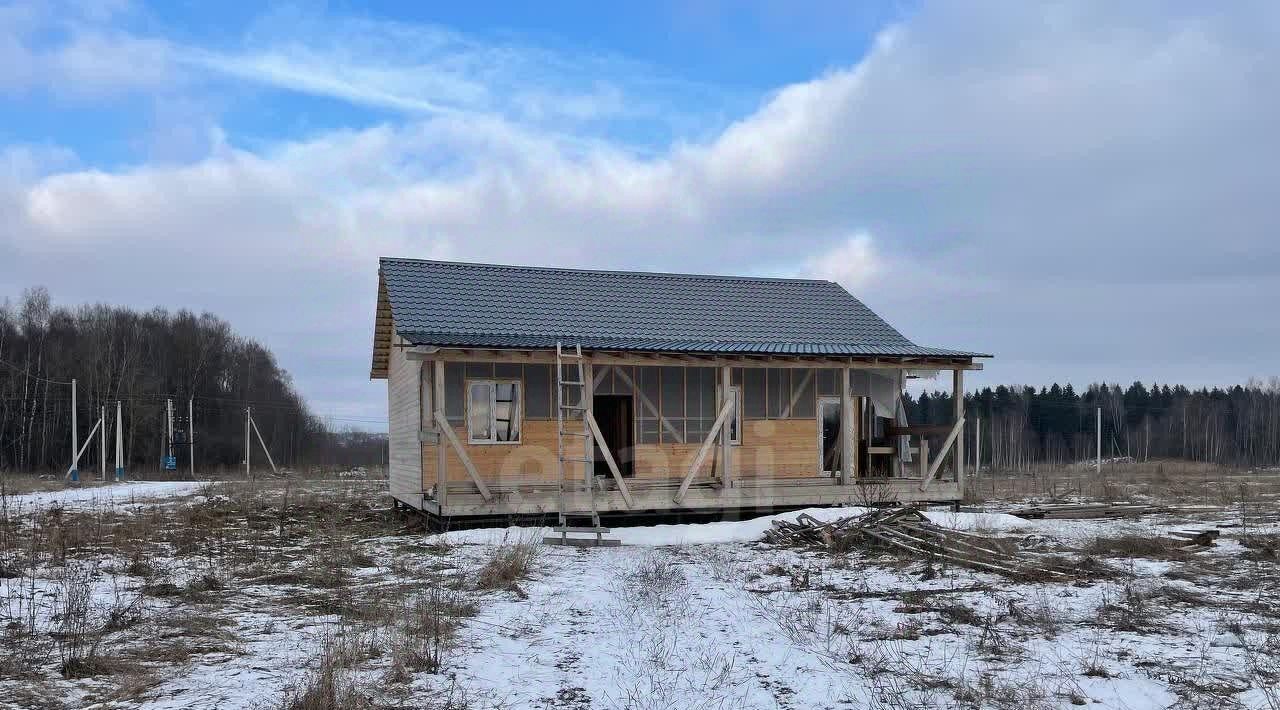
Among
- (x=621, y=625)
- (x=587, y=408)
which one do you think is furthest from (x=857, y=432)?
(x=621, y=625)

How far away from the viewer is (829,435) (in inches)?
860

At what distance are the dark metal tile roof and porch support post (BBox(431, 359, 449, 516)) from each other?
0.63 m

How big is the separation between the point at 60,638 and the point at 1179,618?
9.43 metres

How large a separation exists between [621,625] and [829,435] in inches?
542

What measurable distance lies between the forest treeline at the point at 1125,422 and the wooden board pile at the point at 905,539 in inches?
2337

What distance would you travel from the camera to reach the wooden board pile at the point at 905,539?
39.2 feet

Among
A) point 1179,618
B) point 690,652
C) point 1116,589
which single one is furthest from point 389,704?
point 1116,589

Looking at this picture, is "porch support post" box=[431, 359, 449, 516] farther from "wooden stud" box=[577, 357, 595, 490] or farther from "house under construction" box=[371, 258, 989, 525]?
"wooden stud" box=[577, 357, 595, 490]

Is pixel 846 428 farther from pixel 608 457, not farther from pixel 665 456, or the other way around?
pixel 608 457

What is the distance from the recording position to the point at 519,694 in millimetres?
6480

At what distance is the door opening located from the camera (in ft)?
66.2

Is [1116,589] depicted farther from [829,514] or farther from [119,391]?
[119,391]

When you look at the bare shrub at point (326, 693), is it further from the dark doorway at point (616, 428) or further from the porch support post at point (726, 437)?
the dark doorway at point (616, 428)

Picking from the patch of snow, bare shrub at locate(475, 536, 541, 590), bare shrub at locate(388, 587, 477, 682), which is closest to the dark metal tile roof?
bare shrub at locate(475, 536, 541, 590)
